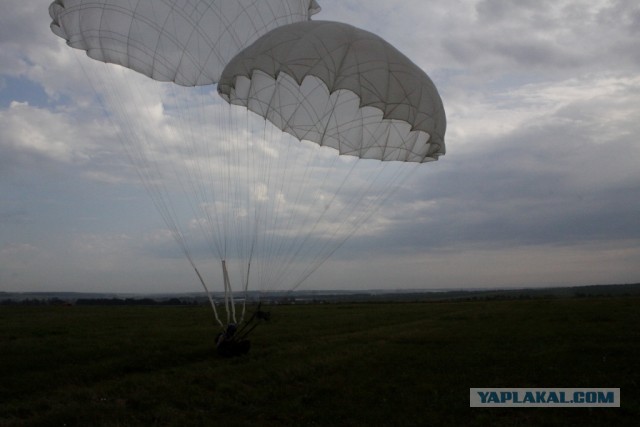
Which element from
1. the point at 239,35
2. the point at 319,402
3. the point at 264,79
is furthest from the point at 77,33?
the point at 319,402

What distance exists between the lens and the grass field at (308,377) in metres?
11.2

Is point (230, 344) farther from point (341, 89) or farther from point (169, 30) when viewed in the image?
point (169, 30)

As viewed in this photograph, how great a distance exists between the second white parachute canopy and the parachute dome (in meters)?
2.16

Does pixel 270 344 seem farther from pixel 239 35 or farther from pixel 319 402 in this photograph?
pixel 239 35

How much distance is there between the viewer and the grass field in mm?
11242

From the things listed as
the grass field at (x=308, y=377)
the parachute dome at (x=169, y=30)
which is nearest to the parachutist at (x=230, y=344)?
the grass field at (x=308, y=377)

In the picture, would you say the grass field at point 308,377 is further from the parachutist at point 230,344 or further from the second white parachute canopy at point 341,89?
the second white parachute canopy at point 341,89

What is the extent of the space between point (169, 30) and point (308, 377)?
11278 millimetres

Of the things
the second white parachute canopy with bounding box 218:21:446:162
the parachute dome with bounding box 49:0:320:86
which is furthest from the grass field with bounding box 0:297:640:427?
the parachute dome with bounding box 49:0:320:86

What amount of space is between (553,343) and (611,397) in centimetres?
965

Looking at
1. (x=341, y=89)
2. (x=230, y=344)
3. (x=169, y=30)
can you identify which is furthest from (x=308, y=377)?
(x=169, y=30)

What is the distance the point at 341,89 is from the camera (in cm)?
1405

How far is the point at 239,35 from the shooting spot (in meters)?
17.6

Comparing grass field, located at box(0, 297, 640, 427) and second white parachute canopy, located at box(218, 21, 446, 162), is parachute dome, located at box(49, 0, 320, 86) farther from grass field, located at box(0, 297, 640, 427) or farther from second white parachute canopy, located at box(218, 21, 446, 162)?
grass field, located at box(0, 297, 640, 427)
